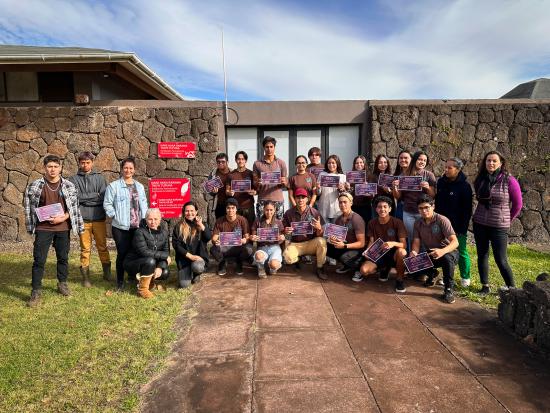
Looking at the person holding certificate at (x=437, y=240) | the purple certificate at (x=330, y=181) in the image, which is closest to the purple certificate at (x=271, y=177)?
the purple certificate at (x=330, y=181)

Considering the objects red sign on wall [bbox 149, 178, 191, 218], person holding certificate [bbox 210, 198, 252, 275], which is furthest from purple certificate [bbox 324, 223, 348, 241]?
red sign on wall [bbox 149, 178, 191, 218]

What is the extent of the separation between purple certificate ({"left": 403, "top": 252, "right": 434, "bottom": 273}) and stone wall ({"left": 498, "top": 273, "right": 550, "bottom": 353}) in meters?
0.84

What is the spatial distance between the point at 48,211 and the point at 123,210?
2.67 ft

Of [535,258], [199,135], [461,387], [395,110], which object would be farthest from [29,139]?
[535,258]

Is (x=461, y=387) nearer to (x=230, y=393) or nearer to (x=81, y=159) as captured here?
(x=230, y=393)

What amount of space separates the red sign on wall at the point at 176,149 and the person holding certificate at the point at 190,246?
2.78 m

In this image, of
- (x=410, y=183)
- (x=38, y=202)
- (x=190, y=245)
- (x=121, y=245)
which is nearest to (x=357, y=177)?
(x=410, y=183)

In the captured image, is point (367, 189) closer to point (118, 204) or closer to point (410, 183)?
point (410, 183)

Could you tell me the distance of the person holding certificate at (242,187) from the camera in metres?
5.35

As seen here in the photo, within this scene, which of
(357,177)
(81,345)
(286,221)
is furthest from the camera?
(357,177)

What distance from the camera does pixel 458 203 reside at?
455 cm

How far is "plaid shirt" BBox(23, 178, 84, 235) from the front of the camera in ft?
13.6

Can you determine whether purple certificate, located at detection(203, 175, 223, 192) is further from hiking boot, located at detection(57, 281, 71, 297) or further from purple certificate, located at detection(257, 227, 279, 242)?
hiking boot, located at detection(57, 281, 71, 297)

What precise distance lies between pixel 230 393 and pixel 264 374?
0.34 metres
